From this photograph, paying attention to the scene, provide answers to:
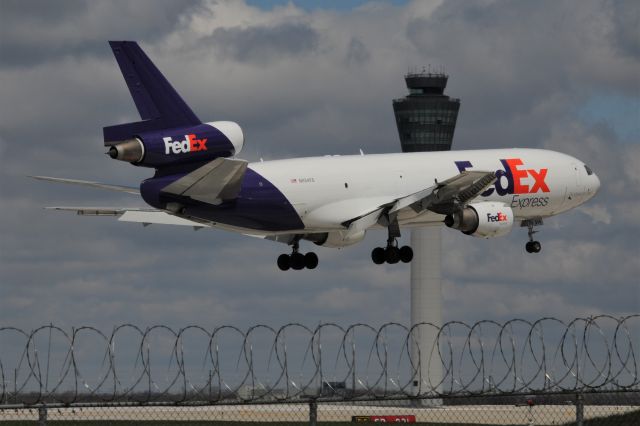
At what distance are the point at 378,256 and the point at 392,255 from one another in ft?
3.11

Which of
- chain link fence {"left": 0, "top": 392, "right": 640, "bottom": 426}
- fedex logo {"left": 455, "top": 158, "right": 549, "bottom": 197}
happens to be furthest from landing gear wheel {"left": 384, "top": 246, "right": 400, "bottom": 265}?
chain link fence {"left": 0, "top": 392, "right": 640, "bottom": 426}

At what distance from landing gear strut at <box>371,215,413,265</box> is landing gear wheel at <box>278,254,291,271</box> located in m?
4.86

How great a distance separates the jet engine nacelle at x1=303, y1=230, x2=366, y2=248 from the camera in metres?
71.0

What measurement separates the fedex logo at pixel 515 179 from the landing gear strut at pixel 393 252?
511 centimetres

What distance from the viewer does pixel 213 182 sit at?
61.4 meters

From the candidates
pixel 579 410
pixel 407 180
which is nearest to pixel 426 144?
pixel 407 180

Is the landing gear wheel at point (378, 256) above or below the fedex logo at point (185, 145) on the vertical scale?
below

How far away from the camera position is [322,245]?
73.8 m

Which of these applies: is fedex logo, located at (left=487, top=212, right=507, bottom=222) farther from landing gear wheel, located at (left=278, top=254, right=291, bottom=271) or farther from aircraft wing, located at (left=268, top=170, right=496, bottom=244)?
landing gear wheel, located at (left=278, top=254, right=291, bottom=271)

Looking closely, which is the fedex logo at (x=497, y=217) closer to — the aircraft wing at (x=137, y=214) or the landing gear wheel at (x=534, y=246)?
the landing gear wheel at (x=534, y=246)

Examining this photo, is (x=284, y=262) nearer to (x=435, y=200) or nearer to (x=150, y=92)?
(x=435, y=200)

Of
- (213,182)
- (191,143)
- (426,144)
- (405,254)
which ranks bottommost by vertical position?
(405,254)

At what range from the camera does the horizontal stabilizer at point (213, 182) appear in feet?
194

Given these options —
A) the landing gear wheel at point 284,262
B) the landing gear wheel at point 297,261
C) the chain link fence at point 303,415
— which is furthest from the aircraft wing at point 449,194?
the chain link fence at point 303,415
